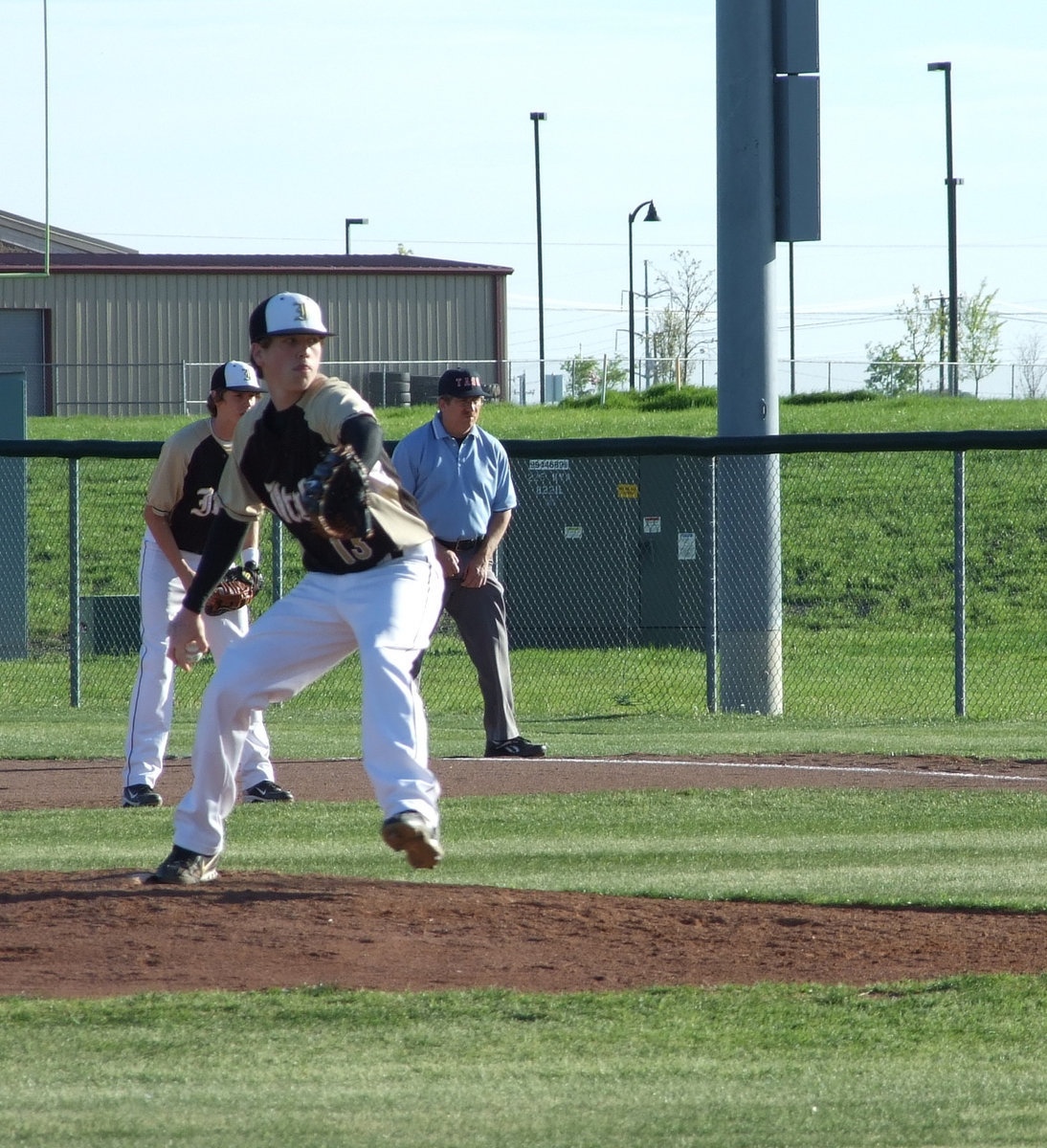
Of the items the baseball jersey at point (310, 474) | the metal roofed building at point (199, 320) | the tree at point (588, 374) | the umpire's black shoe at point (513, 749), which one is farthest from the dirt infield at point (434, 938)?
the tree at point (588, 374)

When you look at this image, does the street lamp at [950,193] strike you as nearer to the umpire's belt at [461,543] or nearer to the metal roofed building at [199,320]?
the metal roofed building at [199,320]

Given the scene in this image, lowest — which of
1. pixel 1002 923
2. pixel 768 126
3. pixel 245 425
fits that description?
pixel 1002 923

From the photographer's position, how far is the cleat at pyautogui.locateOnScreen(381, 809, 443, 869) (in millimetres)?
5133

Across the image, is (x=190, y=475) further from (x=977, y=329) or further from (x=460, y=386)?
(x=977, y=329)

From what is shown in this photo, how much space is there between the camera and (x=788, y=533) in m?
23.9

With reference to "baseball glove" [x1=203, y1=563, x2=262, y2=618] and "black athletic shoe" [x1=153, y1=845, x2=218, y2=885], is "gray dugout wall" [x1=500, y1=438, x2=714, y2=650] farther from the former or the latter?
"black athletic shoe" [x1=153, y1=845, x2=218, y2=885]

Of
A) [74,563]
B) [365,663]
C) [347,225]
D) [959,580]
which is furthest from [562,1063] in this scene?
[347,225]

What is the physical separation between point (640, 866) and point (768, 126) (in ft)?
26.6

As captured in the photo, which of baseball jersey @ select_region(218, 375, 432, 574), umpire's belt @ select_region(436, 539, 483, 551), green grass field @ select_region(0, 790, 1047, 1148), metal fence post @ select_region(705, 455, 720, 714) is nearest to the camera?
green grass field @ select_region(0, 790, 1047, 1148)

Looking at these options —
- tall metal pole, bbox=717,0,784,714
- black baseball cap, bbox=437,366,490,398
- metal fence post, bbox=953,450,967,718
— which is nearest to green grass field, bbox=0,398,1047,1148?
black baseball cap, bbox=437,366,490,398

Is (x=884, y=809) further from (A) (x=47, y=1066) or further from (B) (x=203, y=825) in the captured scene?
(A) (x=47, y=1066)

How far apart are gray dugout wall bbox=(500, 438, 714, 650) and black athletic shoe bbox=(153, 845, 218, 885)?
11.2 m

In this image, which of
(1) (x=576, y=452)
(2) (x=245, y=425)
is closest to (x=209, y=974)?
(2) (x=245, y=425)

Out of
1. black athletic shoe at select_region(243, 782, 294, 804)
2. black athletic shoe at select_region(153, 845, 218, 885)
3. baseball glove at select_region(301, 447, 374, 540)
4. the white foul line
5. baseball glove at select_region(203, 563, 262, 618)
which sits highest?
baseball glove at select_region(301, 447, 374, 540)
